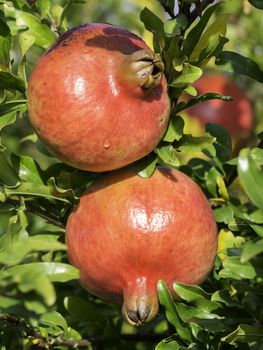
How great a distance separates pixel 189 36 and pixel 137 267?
1.54ft

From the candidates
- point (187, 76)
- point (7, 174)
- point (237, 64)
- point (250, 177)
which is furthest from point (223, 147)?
point (250, 177)

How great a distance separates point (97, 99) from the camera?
1313 mm

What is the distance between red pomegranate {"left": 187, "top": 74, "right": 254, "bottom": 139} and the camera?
3.06 meters

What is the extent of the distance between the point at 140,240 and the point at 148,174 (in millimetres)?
147

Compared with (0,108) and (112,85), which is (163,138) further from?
(0,108)

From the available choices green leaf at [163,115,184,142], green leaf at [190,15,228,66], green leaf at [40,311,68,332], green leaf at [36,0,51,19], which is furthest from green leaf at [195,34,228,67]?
green leaf at [40,311,68,332]

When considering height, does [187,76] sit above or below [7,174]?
above

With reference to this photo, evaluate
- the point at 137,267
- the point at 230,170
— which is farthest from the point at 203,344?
the point at 230,170

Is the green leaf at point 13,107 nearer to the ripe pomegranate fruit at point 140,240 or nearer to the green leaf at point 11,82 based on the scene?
the green leaf at point 11,82

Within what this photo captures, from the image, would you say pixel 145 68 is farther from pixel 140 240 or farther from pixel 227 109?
pixel 227 109

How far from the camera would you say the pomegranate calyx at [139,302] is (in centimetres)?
135

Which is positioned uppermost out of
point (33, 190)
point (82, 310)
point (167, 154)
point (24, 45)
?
point (24, 45)

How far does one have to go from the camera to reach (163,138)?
57.6 inches

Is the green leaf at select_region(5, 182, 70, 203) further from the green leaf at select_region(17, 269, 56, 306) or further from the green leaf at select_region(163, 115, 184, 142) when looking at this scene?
the green leaf at select_region(17, 269, 56, 306)
